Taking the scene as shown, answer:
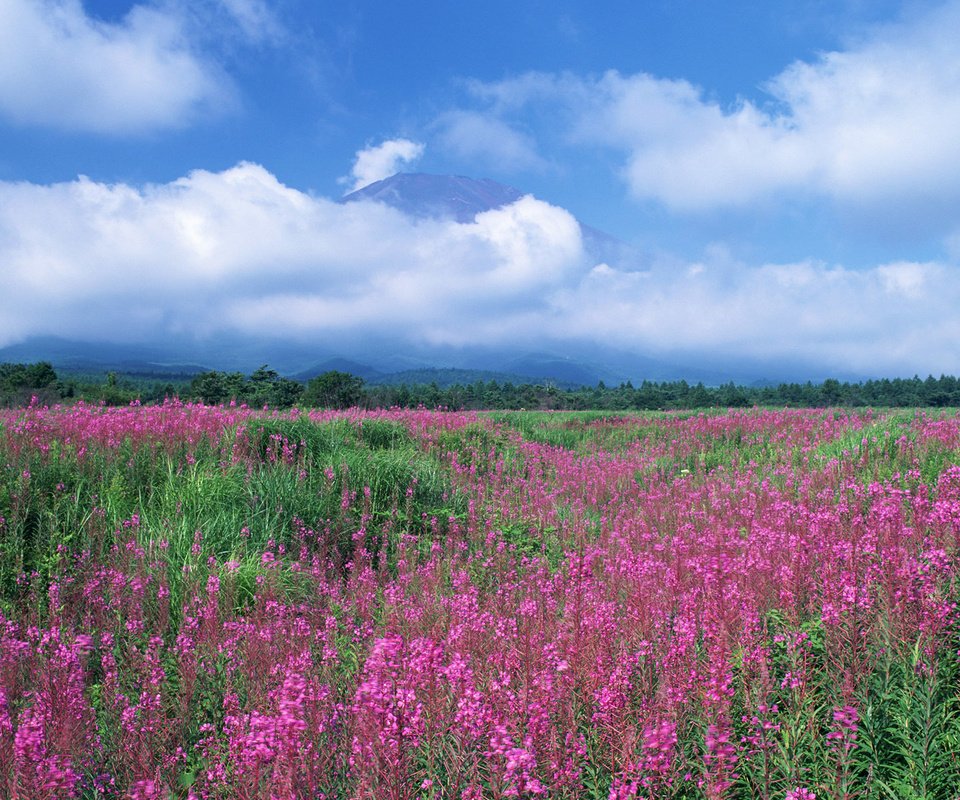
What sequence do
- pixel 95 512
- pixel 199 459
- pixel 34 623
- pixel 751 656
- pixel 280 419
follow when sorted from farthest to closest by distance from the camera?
pixel 280 419
pixel 199 459
pixel 95 512
pixel 34 623
pixel 751 656

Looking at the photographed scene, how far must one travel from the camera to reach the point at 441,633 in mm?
3701

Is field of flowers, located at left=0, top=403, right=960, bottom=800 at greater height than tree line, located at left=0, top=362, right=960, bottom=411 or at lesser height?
lesser

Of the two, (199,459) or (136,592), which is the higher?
(199,459)

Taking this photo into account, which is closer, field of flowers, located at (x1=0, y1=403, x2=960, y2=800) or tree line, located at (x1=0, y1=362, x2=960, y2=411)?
field of flowers, located at (x1=0, y1=403, x2=960, y2=800)

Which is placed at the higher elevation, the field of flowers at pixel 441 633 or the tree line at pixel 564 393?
the tree line at pixel 564 393

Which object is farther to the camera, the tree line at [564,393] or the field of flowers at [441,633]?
the tree line at [564,393]

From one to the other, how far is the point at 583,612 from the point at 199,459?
23.9 ft

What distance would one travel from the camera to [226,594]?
17.6ft

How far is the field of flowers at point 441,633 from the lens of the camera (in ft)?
7.77

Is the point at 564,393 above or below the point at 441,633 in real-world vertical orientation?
above

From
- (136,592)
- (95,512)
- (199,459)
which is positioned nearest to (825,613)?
(136,592)

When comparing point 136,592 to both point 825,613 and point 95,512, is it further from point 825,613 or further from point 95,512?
point 825,613

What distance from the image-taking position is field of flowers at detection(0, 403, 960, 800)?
93.2 inches

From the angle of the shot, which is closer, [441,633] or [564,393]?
[441,633]
